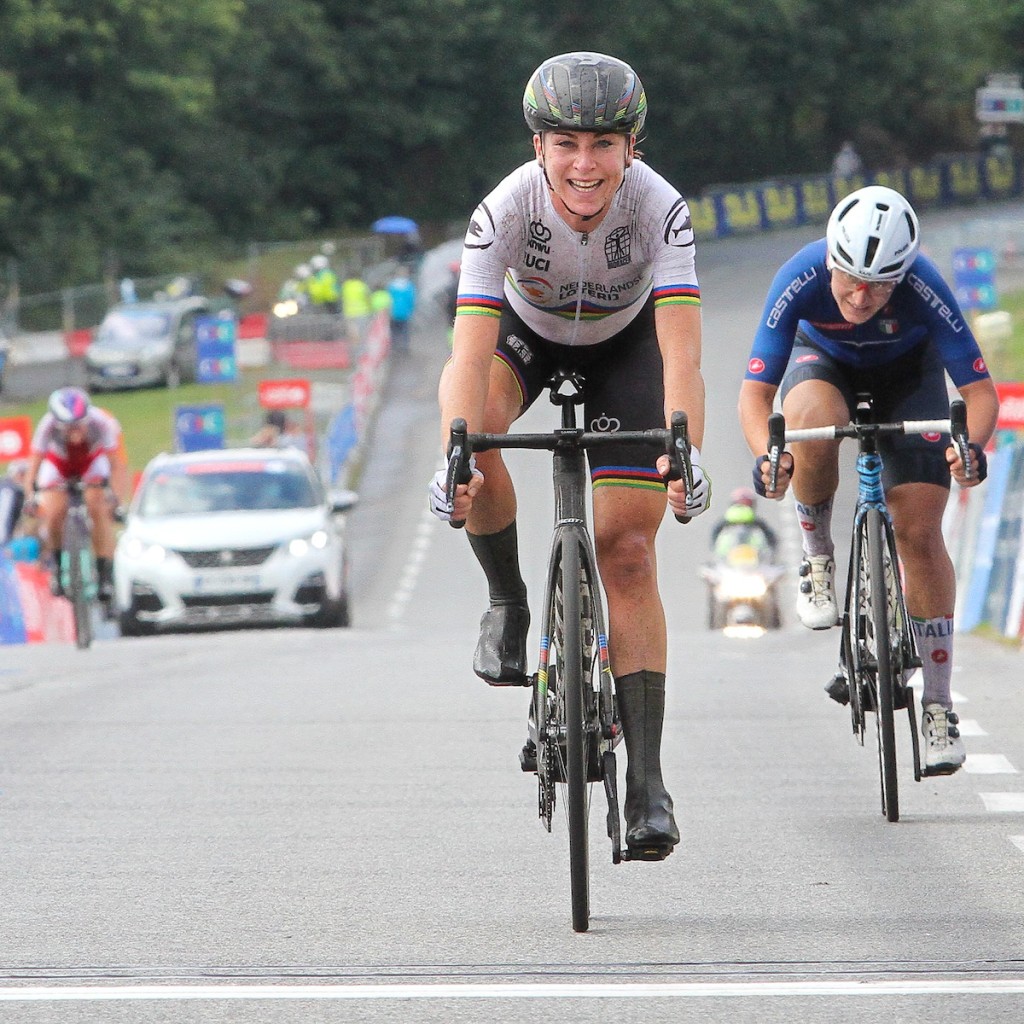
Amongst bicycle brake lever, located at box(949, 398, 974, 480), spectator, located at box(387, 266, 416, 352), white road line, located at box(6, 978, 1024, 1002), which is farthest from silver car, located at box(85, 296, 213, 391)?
white road line, located at box(6, 978, 1024, 1002)

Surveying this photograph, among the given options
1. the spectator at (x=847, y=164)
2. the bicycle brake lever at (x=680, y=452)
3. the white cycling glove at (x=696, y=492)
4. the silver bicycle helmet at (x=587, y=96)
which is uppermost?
the spectator at (x=847, y=164)

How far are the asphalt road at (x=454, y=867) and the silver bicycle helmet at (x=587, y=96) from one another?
2101 millimetres

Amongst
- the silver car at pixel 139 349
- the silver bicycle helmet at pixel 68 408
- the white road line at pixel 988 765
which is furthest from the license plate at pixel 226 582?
the silver car at pixel 139 349

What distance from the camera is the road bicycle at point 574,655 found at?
5891 millimetres

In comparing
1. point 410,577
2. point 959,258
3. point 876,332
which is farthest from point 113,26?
point 876,332

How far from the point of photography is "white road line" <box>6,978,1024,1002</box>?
525cm

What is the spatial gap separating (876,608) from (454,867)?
1.81 m

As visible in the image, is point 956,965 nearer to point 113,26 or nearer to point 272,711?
point 272,711

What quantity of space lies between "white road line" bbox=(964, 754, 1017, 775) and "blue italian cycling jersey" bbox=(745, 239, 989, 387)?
182 cm

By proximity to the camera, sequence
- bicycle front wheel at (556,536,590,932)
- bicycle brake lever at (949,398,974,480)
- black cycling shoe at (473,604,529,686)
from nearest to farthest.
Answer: bicycle front wheel at (556,536,590,932), black cycling shoe at (473,604,529,686), bicycle brake lever at (949,398,974,480)

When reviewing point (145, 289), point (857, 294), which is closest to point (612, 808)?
point (857, 294)

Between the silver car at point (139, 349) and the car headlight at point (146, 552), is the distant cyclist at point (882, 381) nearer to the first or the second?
the car headlight at point (146, 552)

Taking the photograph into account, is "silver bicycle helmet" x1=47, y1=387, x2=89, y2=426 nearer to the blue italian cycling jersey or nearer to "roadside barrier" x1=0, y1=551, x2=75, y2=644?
"roadside barrier" x1=0, y1=551, x2=75, y2=644

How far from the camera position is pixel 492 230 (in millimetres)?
6320
